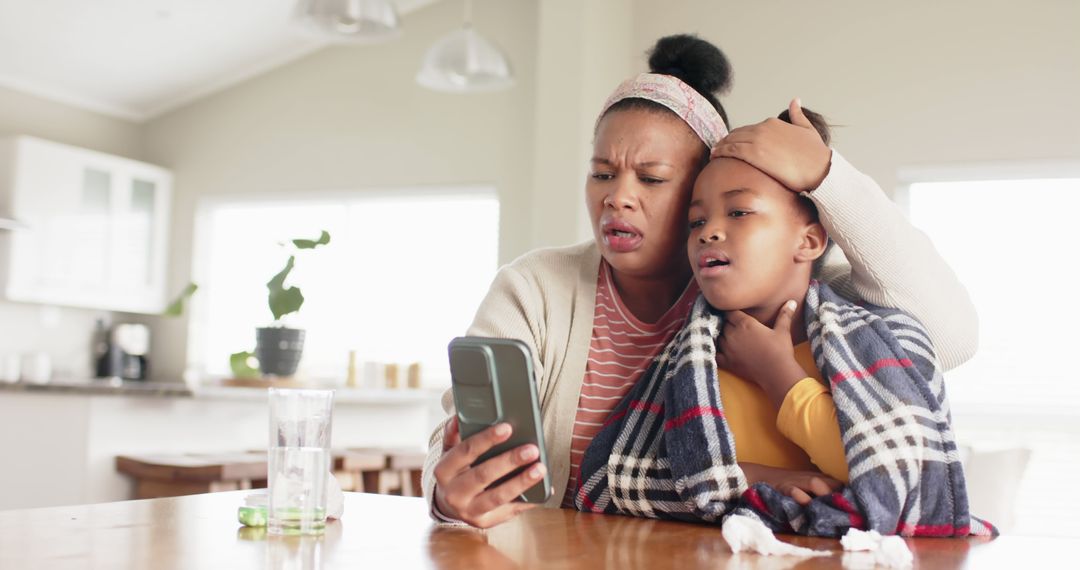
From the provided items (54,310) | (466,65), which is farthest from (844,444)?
(54,310)

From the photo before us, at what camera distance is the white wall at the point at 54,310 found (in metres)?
5.97

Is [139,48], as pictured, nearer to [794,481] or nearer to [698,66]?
[698,66]

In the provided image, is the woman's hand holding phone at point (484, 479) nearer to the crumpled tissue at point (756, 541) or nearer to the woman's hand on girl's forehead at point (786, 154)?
the crumpled tissue at point (756, 541)

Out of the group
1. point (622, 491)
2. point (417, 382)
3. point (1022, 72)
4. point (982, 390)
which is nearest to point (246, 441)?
point (417, 382)

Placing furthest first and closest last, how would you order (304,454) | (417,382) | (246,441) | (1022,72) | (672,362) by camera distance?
(417,382), (1022,72), (246,441), (672,362), (304,454)

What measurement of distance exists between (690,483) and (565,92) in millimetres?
4023

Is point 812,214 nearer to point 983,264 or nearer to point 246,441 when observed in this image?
point 246,441

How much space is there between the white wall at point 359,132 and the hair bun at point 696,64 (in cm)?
398

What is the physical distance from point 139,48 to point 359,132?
1315 millimetres

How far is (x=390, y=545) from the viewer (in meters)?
0.92

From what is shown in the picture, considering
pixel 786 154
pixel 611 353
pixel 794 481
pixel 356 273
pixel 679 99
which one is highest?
pixel 356 273

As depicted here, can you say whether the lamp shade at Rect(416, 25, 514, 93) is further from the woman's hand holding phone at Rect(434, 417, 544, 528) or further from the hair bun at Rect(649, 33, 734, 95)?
the woman's hand holding phone at Rect(434, 417, 544, 528)

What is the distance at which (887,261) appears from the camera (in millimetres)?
1218

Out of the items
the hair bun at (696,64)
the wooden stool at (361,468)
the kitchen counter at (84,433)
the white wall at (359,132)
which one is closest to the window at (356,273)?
the white wall at (359,132)
